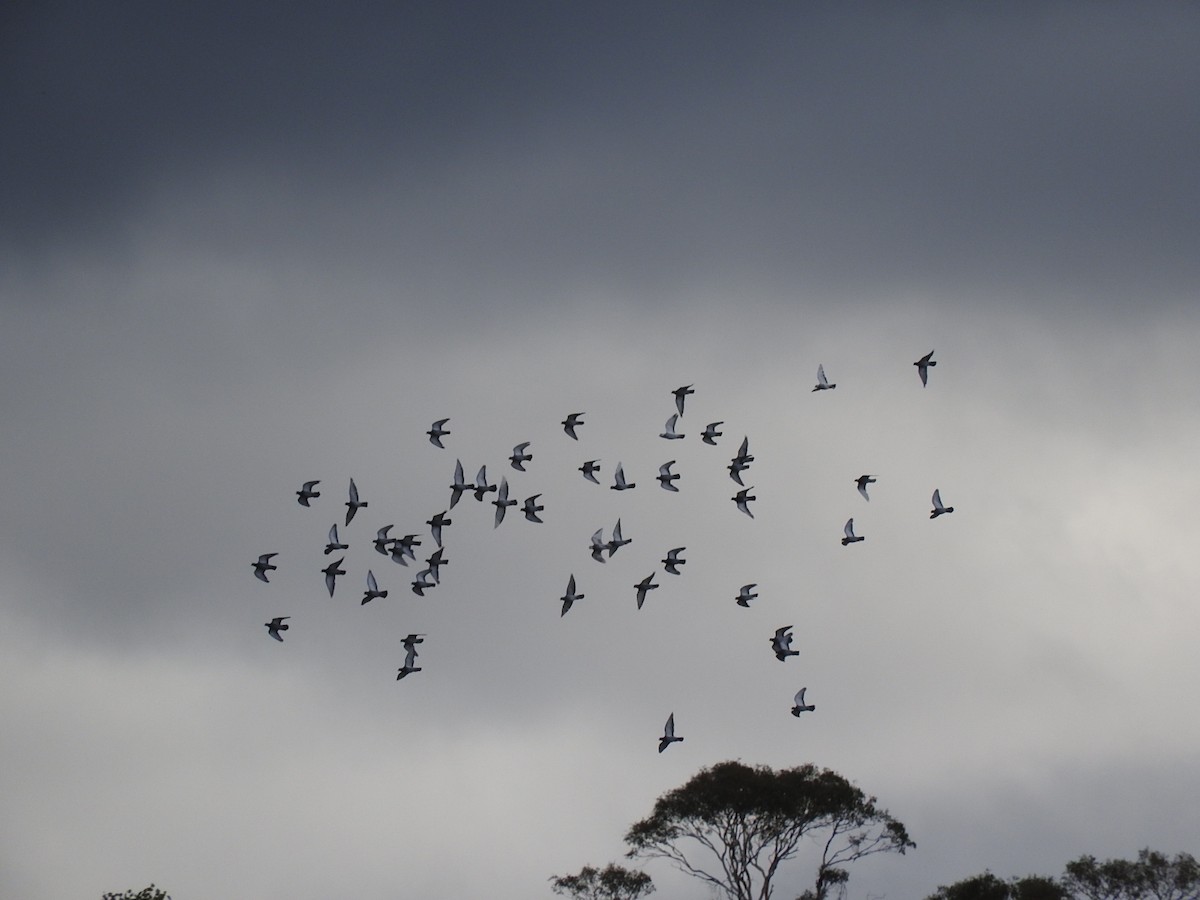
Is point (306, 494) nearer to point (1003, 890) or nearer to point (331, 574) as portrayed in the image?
point (331, 574)

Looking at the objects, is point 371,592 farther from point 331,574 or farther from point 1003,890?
point 1003,890

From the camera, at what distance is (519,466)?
284ft

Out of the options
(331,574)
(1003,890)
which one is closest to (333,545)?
(331,574)

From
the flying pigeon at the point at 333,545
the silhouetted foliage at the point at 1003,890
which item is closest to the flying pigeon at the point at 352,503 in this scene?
the flying pigeon at the point at 333,545

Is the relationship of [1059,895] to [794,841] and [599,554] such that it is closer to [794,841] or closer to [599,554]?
[794,841]

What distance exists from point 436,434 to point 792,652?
1998 centimetres

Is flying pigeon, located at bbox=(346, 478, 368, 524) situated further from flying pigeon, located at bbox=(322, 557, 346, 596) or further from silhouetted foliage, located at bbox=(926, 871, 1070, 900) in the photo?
silhouetted foliage, located at bbox=(926, 871, 1070, 900)

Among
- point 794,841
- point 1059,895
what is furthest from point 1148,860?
point 794,841

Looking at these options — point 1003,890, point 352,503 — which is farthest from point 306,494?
point 1003,890

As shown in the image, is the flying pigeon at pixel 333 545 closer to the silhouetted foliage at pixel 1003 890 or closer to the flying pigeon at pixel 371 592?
the flying pigeon at pixel 371 592

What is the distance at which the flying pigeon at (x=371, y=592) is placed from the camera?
85000mm

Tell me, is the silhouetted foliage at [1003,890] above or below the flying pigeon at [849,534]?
below

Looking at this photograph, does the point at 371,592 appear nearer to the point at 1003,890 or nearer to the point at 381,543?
the point at 381,543

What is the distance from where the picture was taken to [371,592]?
8550 cm
